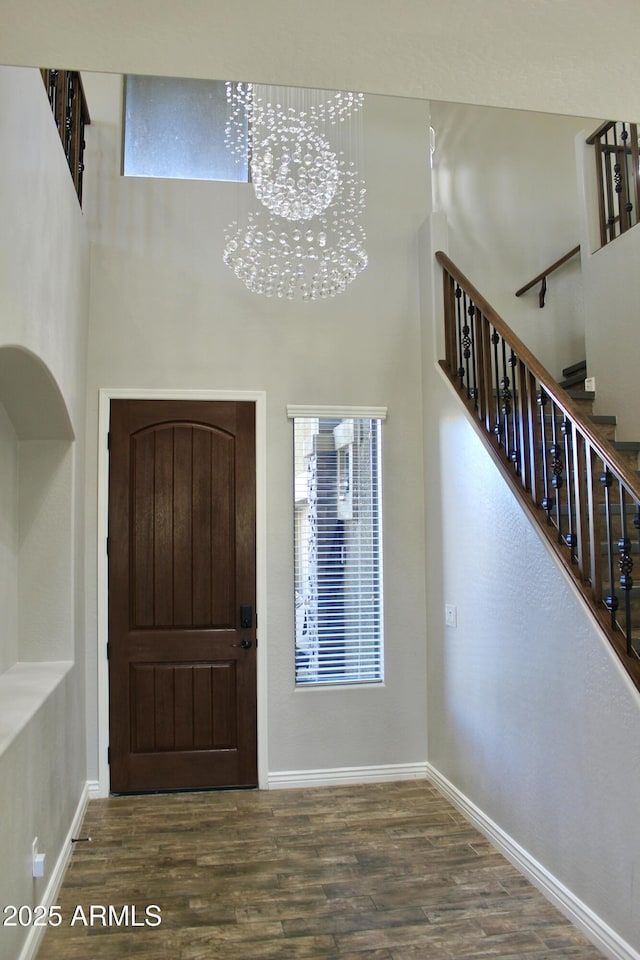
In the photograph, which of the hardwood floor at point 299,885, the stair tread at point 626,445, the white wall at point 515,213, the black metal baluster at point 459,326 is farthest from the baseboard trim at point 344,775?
the white wall at point 515,213

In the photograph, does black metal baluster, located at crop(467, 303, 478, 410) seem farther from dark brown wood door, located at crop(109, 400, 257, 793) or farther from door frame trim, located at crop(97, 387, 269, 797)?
dark brown wood door, located at crop(109, 400, 257, 793)

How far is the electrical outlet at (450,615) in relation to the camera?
13.6 feet

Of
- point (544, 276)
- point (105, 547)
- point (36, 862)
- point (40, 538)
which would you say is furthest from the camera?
point (544, 276)

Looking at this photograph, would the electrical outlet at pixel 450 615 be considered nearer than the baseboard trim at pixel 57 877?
No

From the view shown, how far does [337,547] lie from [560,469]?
1.87 meters

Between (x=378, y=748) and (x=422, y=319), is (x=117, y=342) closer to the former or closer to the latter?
(x=422, y=319)

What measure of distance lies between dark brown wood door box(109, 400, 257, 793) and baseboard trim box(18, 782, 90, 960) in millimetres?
323

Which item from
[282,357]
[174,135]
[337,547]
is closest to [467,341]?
[282,357]

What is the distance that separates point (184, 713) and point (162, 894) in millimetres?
1338

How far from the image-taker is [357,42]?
167cm

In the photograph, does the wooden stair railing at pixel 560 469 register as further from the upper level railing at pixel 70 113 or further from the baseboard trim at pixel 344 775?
the upper level railing at pixel 70 113

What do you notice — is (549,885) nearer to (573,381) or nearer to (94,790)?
(94,790)

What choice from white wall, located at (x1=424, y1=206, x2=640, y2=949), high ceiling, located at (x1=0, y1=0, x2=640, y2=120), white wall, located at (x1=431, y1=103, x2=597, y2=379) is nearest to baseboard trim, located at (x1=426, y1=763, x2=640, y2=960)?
white wall, located at (x1=424, y1=206, x2=640, y2=949)

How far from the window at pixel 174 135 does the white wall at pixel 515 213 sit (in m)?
1.80
